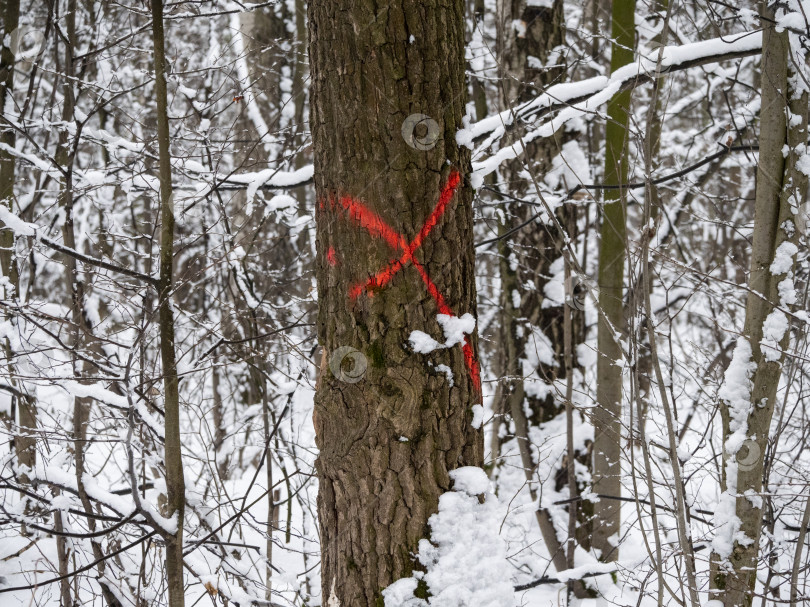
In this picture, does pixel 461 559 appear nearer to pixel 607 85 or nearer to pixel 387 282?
pixel 387 282

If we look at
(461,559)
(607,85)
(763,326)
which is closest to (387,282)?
(461,559)

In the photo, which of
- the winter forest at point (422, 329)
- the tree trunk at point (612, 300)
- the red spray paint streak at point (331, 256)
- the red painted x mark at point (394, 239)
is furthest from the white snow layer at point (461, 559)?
the tree trunk at point (612, 300)

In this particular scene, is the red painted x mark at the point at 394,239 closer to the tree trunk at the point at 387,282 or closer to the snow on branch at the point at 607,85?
the tree trunk at the point at 387,282

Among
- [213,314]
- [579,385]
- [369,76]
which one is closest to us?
[369,76]

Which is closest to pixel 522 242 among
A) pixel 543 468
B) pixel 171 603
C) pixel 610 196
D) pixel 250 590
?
pixel 610 196

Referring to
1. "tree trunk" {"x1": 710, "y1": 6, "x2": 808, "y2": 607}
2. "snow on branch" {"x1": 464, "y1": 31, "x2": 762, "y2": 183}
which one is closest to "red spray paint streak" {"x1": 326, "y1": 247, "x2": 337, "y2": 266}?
"snow on branch" {"x1": 464, "y1": 31, "x2": 762, "y2": 183}

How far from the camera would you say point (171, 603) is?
7.34 ft

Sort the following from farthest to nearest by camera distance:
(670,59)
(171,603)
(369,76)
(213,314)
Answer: (213,314), (670,59), (171,603), (369,76)

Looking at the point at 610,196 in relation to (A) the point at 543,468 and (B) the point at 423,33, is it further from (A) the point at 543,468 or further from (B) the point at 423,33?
(B) the point at 423,33

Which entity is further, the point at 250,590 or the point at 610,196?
the point at 610,196

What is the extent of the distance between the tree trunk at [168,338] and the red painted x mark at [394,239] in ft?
2.81

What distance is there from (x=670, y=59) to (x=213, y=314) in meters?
7.32

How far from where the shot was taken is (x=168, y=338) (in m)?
2.34

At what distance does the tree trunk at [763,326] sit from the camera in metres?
2.68
